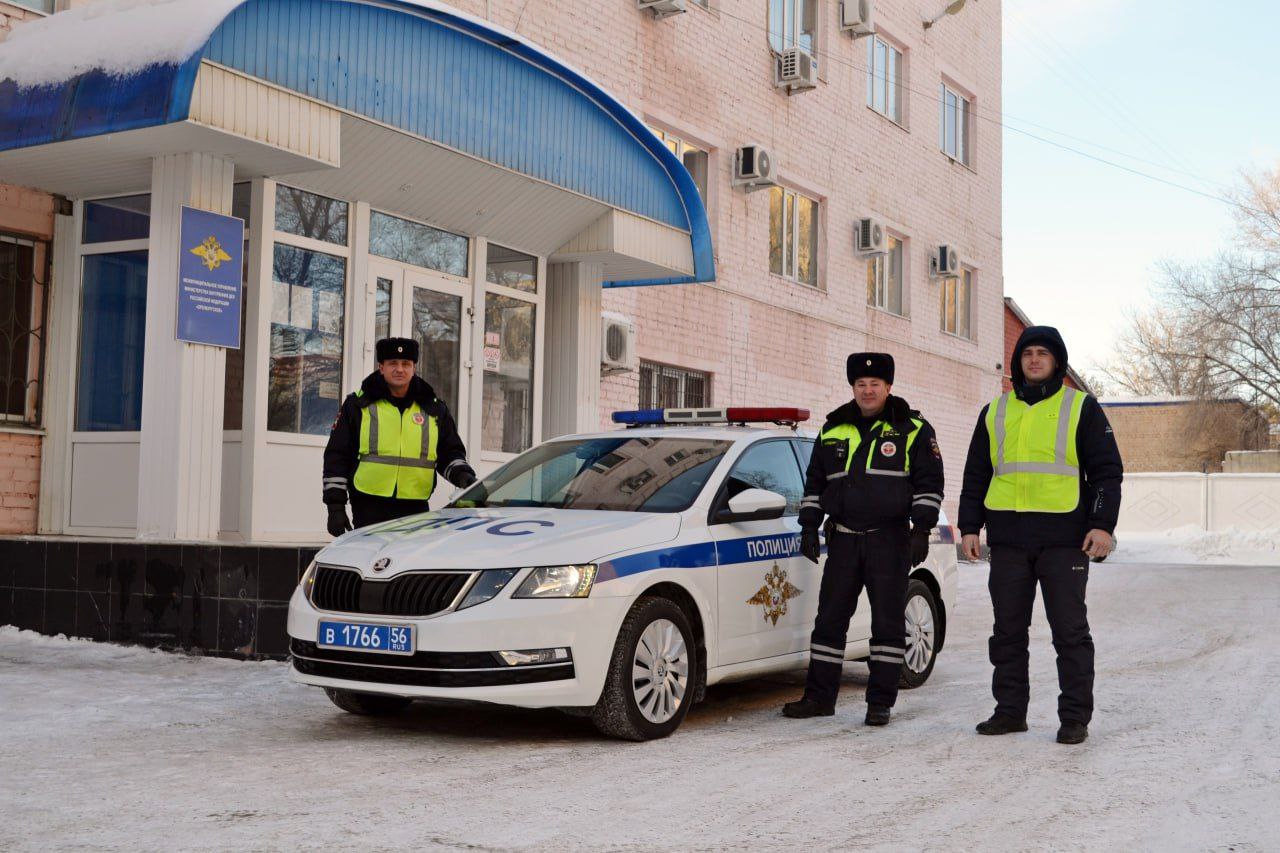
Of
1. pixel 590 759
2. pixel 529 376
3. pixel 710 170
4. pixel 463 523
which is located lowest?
pixel 590 759

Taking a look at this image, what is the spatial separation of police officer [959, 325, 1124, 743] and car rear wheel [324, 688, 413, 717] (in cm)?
298

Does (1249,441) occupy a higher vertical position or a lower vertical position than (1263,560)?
higher

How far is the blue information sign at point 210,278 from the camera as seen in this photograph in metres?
9.23

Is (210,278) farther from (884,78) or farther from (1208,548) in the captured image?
(1208,548)

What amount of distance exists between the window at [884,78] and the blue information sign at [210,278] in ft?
46.8

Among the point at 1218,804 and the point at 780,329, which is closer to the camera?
the point at 1218,804

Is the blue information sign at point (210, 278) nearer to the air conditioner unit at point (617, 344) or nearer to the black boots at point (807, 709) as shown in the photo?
the black boots at point (807, 709)

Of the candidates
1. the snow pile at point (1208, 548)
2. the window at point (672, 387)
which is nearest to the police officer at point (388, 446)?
the window at point (672, 387)

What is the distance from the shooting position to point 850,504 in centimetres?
718

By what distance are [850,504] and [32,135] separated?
576 centimetres

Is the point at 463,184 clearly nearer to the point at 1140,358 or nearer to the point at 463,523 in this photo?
the point at 463,523

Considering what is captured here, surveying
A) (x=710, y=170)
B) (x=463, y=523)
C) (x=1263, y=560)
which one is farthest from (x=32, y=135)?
(x=1263, y=560)

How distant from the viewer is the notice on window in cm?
1255

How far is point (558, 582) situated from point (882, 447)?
206cm
